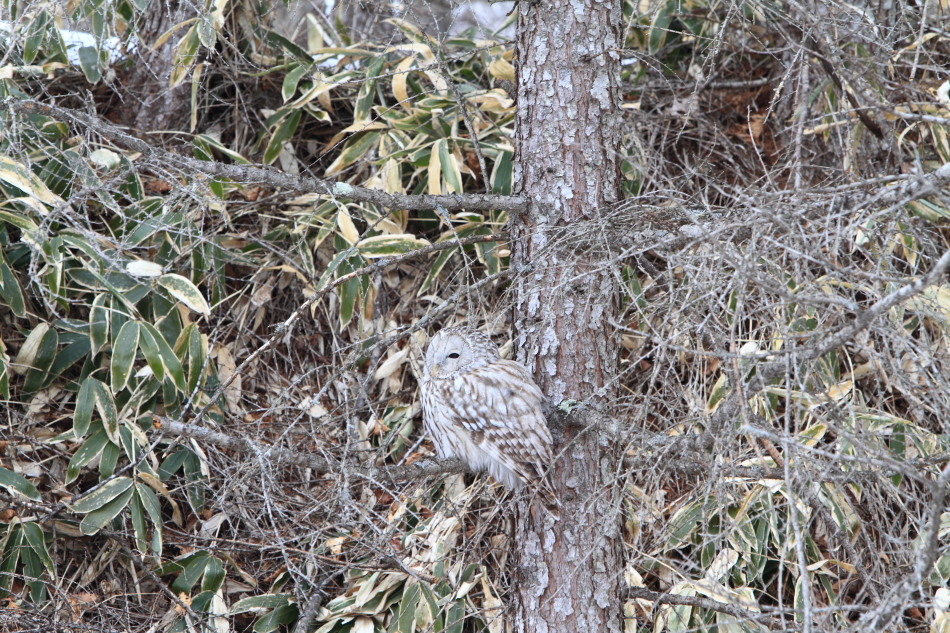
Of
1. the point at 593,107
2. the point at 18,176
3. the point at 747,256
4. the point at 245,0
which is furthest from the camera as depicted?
the point at 245,0

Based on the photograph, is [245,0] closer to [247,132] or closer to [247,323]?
[247,132]

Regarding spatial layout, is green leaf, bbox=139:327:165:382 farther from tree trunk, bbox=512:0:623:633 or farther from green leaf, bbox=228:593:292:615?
tree trunk, bbox=512:0:623:633

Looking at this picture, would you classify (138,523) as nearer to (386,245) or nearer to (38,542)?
(38,542)

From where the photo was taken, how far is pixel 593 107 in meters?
2.27

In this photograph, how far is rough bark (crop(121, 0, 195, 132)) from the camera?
11.5 feet

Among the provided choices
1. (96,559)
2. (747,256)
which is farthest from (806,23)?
(96,559)

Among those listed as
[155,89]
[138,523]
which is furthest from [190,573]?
[155,89]

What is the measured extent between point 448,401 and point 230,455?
117 cm

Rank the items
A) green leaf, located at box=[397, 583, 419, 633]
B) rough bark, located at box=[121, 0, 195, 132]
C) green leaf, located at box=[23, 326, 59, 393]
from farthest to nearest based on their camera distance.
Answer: rough bark, located at box=[121, 0, 195, 132]
green leaf, located at box=[23, 326, 59, 393]
green leaf, located at box=[397, 583, 419, 633]

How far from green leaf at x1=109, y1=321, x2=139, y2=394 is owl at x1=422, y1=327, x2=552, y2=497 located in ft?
3.23

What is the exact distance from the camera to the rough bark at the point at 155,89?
11.5ft

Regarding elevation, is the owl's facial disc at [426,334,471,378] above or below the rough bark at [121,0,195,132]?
below

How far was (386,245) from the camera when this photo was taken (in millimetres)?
2629

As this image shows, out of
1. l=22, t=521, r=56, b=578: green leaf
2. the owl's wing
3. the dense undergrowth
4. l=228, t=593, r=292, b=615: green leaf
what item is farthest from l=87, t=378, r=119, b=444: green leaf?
the owl's wing
